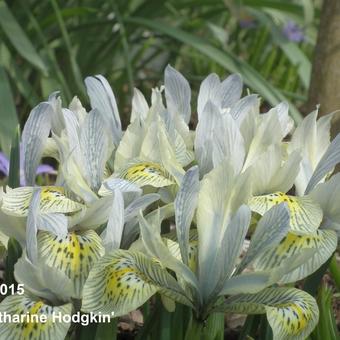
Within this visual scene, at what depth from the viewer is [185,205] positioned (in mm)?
1473

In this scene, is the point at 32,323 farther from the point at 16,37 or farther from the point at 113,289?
the point at 16,37

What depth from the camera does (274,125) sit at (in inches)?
64.9

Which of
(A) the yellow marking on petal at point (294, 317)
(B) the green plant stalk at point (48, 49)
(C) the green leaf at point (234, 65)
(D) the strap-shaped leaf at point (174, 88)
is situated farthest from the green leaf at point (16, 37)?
(A) the yellow marking on petal at point (294, 317)

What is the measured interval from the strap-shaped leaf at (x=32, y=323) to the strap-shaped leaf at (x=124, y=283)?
0.05 meters

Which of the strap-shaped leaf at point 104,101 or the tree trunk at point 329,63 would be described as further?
the tree trunk at point 329,63

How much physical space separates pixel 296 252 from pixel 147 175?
11.4 inches

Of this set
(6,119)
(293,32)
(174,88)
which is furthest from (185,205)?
(293,32)

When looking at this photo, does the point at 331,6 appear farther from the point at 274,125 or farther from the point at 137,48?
the point at 137,48

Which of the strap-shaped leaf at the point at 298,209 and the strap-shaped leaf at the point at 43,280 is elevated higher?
the strap-shaped leaf at the point at 298,209

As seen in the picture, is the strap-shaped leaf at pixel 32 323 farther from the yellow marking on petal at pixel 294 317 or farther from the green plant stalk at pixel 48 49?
the green plant stalk at pixel 48 49

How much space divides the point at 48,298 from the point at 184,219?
10.2 inches

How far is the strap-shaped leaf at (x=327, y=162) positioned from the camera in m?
1.60

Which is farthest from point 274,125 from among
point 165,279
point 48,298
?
point 48,298

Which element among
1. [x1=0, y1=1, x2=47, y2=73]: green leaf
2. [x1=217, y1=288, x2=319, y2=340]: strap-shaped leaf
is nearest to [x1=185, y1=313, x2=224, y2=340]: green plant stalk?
[x1=217, y1=288, x2=319, y2=340]: strap-shaped leaf
